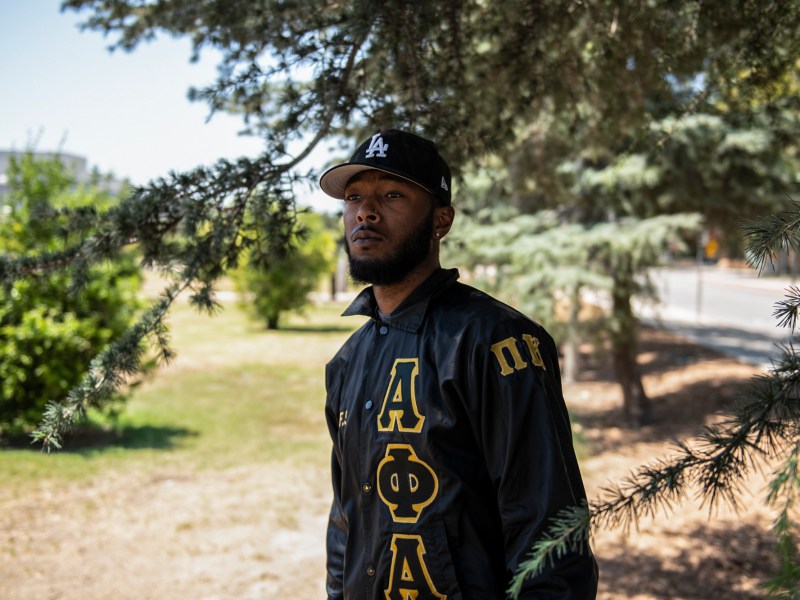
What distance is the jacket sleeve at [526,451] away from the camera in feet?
5.12

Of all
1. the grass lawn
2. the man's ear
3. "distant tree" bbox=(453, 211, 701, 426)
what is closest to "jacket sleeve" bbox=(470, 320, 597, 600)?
the man's ear

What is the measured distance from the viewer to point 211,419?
10062mm

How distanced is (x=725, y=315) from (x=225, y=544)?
2216 centimetres

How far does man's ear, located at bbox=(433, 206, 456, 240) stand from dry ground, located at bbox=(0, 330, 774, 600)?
3362 mm

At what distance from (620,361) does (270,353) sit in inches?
346

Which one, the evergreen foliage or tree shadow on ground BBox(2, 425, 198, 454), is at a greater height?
the evergreen foliage

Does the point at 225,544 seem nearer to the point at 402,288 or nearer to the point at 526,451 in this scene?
the point at 402,288

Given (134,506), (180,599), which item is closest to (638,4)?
(180,599)

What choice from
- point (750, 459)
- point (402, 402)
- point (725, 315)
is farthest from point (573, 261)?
point (725, 315)

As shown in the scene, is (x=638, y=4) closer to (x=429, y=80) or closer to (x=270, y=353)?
(x=429, y=80)

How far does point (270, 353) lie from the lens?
16500 millimetres

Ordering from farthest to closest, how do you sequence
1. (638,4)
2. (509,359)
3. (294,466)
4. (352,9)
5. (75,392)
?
(294,466) < (638,4) < (352,9) < (75,392) < (509,359)

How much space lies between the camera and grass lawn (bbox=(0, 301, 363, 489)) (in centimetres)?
773

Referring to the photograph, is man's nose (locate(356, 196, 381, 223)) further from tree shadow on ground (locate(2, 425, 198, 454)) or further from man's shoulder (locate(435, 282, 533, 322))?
tree shadow on ground (locate(2, 425, 198, 454))
